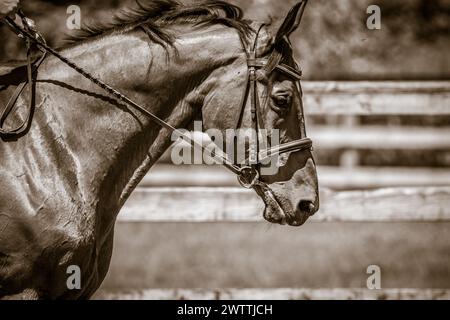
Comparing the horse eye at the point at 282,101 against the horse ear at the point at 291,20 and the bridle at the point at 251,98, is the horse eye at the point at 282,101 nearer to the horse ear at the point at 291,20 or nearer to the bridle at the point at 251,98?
the bridle at the point at 251,98

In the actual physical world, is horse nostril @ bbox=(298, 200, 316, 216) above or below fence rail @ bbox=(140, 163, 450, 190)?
below

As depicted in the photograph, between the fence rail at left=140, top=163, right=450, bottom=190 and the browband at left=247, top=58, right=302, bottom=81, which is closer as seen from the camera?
the browband at left=247, top=58, right=302, bottom=81

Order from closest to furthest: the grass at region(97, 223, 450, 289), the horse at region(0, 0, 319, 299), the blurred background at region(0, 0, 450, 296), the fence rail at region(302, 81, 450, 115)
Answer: the horse at region(0, 0, 319, 299)
the fence rail at region(302, 81, 450, 115)
the blurred background at region(0, 0, 450, 296)
the grass at region(97, 223, 450, 289)

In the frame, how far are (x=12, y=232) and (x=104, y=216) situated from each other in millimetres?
413

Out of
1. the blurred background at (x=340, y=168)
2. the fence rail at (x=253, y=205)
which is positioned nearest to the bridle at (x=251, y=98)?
the blurred background at (x=340, y=168)

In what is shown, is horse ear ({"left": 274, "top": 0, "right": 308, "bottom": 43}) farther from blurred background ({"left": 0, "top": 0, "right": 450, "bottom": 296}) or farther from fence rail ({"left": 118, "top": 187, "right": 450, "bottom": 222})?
fence rail ({"left": 118, "top": 187, "right": 450, "bottom": 222})

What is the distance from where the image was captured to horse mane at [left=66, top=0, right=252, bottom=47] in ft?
11.1

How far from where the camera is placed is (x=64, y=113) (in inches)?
127

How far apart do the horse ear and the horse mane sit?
0.55ft

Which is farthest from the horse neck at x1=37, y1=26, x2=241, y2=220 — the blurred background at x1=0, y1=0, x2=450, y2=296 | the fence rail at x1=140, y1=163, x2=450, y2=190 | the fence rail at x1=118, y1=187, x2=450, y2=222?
the fence rail at x1=140, y1=163, x2=450, y2=190

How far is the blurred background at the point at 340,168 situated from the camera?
666 cm

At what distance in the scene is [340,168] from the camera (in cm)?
973

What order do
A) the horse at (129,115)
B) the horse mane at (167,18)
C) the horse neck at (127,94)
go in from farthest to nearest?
the horse mane at (167,18)
the horse neck at (127,94)
the horse at (129,115)

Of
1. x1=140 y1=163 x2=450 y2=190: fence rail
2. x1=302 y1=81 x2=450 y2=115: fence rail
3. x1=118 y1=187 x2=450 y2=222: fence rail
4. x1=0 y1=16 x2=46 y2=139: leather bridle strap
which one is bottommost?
x1=118 y1=187 x2=450 y2=222: fence rail
